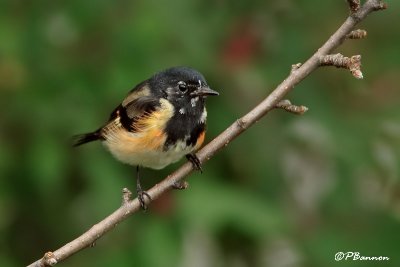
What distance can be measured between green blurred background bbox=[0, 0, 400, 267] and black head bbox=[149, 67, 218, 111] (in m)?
0.23

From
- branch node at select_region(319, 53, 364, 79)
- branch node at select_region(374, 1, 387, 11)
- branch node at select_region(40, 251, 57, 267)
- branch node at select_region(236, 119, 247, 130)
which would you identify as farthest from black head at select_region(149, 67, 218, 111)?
branch node at select_region(40, 251, 57, 267)

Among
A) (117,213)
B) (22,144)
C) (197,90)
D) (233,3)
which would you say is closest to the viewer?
(117,213)

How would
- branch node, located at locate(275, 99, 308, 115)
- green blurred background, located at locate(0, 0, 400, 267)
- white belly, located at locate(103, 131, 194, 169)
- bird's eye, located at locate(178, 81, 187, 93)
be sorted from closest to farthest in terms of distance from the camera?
branch node, located at locate(275, 99, 308, 115)
white belly, located at locate(103, 131, 194, 169)
bird's eye, located at locate(178, 81, 187, 93)
green blurred background, located at locate(0, 0, 400, 267)

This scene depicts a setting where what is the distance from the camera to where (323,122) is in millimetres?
4562

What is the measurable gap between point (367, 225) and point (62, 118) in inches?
74.0

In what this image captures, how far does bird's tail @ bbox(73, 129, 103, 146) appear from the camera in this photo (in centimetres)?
458

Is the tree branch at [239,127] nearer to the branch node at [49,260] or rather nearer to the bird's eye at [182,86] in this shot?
the branch node at [49,260]

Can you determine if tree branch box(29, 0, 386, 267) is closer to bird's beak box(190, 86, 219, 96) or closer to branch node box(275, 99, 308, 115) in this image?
branch node box(275, 99, 308, 115)

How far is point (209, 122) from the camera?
479 cm

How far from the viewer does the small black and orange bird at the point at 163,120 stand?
4148 mm

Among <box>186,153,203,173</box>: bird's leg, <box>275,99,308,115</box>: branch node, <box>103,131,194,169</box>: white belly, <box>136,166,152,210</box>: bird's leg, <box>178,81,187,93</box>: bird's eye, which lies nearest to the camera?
<box>275,99,308,115</box>: branch node

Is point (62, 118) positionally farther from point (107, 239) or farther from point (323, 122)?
point (323, 122)

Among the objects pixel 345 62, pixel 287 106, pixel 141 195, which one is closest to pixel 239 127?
pixel 287 106

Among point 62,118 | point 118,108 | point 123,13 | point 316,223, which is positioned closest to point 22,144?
point 62,118
